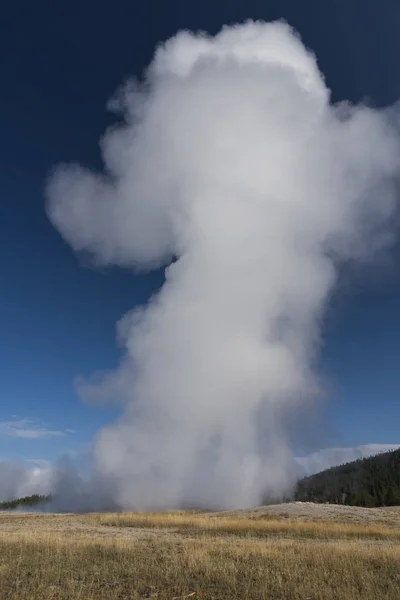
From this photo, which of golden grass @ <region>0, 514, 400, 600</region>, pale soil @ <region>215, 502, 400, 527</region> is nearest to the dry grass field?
golden grass @ <region>0, 514, 400, 600</region>

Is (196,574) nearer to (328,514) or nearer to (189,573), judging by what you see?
(189,573)

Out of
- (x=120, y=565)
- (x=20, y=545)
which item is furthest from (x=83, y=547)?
(x=120, y=565)

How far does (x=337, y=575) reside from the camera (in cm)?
1812

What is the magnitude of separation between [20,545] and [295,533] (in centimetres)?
2661

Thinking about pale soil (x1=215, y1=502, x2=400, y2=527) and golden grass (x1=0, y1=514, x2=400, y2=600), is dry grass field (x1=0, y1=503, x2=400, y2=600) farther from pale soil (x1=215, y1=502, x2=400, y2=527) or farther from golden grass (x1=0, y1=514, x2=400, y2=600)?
pale soil (x1=215, y1=502, x2=400, y2=527)

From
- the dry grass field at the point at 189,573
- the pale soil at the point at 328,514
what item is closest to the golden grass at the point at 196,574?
the dry grass field at the point at 189,573

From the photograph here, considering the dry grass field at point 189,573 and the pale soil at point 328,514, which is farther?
the pale soil at point 328,514

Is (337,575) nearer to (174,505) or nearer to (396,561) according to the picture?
(396,561)

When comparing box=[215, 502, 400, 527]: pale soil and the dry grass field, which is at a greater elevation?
the dry grass field

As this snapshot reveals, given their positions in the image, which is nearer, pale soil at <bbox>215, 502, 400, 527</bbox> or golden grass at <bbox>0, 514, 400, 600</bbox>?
golden grass at <bbox>0, 514, 400, 600</bbox>

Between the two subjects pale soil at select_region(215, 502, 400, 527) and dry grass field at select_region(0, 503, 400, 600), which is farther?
pale soil at select_region(215, 502, 400, 527)

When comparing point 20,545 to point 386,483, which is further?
point 386,483

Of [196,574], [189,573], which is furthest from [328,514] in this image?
[196,574]

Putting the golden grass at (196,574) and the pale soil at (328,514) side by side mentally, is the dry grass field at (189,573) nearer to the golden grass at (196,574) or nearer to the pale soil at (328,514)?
the golden grass at (196,574)
